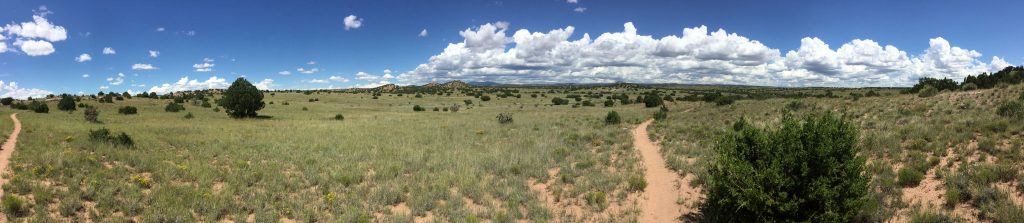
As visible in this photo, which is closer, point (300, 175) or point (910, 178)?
point (910, 178)

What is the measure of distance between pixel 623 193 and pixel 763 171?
4628 millimetres

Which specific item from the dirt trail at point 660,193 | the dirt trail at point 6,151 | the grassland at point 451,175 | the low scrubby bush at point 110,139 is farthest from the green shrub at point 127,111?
the dirt trail at point 660,193

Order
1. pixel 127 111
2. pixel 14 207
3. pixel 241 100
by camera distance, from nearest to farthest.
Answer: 1. pixel 14 207
2. pixel 127 111
3. pixel 241 100

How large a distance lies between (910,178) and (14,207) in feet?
60.5

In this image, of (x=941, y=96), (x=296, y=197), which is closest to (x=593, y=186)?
(x=296, y=197)

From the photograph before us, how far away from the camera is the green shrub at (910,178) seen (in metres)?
10.1

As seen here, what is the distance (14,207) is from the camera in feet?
31.6

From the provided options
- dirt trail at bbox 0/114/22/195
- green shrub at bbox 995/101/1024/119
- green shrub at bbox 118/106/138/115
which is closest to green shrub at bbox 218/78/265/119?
green shrub at bbox 118/106/138/115

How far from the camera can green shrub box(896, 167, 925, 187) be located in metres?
10.1

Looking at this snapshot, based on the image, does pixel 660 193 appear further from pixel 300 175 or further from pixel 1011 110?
pixel 1011 110

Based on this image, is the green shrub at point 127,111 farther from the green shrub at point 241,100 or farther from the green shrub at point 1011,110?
the green shrub at point 1011,110

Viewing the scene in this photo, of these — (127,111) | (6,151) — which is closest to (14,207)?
(6,151)

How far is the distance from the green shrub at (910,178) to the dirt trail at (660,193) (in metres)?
4.33

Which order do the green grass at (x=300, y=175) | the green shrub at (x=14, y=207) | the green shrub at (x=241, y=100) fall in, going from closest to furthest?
the green shrub at (x=14, y=207) < the green grass at (x=300, y=175) < the green shrub at (x=241, y=100)
